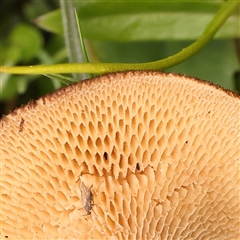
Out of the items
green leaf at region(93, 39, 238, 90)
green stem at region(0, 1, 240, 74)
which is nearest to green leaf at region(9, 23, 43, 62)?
green leaf at region(93, 39, 238, 90)

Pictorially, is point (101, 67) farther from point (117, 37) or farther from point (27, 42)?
point (27, 42)

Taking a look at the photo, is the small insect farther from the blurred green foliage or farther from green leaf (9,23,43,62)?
green leaf (9,23,43,62)

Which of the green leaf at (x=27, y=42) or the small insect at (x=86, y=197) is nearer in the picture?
the small insect at (x=86, y=197)

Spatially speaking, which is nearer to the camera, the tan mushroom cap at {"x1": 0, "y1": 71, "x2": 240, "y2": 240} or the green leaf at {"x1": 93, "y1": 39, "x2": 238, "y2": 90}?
the tan mushroom cap at {"x1": 0, "y1": 71, "x2": 240, "y2": 240}

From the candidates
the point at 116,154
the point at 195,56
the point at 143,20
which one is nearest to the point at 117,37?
the point at 143,20

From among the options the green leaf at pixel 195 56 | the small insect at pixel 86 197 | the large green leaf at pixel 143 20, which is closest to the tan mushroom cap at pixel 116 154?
the small insect at pixel 86 197

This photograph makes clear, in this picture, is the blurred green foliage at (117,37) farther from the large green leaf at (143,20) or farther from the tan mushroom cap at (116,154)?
the tan mushroom cap at (116,154)

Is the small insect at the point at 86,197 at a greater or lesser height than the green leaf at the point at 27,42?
lesser

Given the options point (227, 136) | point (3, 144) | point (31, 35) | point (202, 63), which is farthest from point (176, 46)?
point (3, 144)
